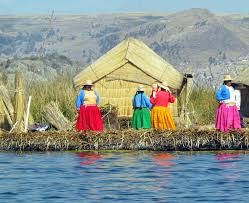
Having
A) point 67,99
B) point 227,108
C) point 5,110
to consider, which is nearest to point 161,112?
point 227,108

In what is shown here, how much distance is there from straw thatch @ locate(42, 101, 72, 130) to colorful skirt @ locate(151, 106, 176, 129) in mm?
2164

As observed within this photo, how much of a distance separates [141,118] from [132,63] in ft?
13.0

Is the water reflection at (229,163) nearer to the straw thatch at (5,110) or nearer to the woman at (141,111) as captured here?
the woman at (141,111)

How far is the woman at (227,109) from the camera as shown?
23.0m

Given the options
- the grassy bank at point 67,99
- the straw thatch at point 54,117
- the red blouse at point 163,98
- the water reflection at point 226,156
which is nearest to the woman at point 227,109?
the red blouse at point 163,98

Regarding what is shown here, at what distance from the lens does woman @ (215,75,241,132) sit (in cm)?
2297

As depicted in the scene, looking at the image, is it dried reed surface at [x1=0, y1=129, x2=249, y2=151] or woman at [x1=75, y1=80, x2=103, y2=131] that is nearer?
dried reed surface at [x1=0, y1=129, x2=249, y2=151]

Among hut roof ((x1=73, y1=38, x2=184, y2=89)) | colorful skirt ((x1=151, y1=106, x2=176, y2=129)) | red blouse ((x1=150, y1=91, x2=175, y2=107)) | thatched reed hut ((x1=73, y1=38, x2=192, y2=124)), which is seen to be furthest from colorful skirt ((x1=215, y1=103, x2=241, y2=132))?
hut roof ((x1=73, y1=38, x2=184, y2=89))

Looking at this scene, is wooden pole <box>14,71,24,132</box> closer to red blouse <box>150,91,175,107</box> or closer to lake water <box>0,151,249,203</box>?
lake water <box>0,151,249,203</box>

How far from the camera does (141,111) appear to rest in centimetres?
2398

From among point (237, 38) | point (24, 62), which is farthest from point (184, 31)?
point (24, 62)

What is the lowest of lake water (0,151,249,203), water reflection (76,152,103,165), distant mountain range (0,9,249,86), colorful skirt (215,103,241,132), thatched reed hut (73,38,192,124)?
lake water (0,151,249,203)

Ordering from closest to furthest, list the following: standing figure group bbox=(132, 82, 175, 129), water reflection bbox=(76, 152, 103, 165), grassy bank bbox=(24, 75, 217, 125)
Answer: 1. water reflection bbox=(76, 152, 103, 165)
2. standing figure group bbox=(132, 82, 175, 129)
3. grassy bank bbox=(24, 75, 217, 125)

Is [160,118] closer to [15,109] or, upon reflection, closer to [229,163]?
[15,109]
